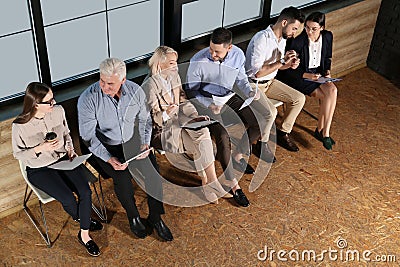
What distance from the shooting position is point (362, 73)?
5770 millimetres

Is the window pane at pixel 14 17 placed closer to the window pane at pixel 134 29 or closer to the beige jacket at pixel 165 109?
the window pane at pixel 134 29

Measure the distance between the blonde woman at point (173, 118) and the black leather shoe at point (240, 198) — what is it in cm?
10

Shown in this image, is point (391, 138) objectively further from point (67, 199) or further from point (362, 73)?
point (67, 199)

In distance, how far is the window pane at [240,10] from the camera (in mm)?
4801

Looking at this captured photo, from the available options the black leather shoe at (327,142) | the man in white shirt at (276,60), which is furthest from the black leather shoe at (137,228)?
the black leather shoe at (327,142)

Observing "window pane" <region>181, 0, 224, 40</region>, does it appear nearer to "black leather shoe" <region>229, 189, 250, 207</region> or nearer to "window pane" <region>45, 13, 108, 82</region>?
"window pane" <region>45, 13, 108, 82</region>

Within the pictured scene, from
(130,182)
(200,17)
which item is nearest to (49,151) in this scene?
(130,182)

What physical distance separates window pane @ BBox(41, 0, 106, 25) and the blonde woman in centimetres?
55

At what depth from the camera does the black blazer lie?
4.69 metres

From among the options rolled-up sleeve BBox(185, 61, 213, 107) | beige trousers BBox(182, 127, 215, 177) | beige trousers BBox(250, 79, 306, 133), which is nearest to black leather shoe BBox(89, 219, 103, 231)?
beige trousers BBox(182, 127, 215, 177)

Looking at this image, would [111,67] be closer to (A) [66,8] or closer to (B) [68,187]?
(A) [66,8]

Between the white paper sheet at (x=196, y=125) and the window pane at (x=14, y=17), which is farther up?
the window pane at (x=14, y=17)

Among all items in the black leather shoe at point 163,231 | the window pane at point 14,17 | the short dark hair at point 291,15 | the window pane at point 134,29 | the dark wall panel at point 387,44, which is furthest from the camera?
the dark wall panel at point 387,44

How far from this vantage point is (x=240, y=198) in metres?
4.33
